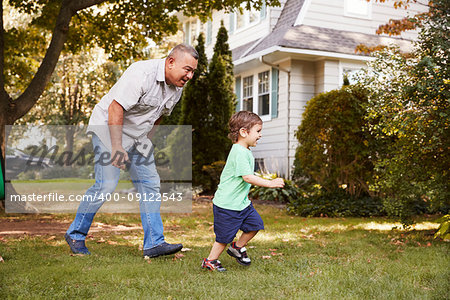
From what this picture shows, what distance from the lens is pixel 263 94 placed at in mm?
15414

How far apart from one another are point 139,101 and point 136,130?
1.06ft

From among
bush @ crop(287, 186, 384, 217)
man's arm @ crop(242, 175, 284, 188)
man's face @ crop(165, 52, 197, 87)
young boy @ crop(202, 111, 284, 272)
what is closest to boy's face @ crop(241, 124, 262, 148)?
young boy @ crop(202, 111, 284, 272)

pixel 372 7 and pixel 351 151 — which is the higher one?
pixel 372 7

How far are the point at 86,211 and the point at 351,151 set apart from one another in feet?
19.7

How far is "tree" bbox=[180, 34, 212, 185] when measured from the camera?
13.3 metres

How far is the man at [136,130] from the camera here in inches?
174

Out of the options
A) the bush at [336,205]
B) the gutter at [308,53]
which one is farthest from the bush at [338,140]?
the gutter at [308,53]

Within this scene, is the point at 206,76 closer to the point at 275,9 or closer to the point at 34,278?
the point at 275,9

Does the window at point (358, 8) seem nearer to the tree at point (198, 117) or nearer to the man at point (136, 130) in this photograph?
the tree at point (198, 117)

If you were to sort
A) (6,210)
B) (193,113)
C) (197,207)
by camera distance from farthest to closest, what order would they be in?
(193,113) < (197,207) < (6,210)

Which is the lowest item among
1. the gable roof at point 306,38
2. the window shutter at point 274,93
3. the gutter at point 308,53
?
the window shutter at point 274,93

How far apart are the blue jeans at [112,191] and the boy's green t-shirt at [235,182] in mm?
807

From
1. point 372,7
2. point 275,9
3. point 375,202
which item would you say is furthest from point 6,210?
point 372,7

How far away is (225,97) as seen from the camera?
13.4 metres
